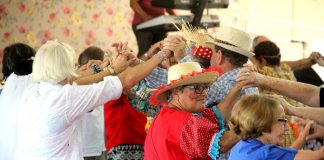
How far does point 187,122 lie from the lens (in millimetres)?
2338

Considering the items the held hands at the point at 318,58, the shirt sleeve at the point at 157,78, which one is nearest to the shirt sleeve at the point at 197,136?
the shirt sleeve at the point at 157,78

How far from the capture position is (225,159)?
2.79 metres

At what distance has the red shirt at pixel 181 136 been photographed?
2.32 metres

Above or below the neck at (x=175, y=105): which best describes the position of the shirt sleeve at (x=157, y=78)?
below

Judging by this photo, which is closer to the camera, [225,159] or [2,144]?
[225,159]

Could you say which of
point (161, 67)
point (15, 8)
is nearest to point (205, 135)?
point (161, 67)

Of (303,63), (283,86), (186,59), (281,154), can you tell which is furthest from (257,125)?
(303,63)

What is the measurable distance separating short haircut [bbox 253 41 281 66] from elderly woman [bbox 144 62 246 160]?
1.41 m

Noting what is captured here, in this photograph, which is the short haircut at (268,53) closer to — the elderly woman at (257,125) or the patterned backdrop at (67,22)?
the elderly woman at (257,125)

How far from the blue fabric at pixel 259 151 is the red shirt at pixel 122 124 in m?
1.19

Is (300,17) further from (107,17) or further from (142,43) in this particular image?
(142,43)

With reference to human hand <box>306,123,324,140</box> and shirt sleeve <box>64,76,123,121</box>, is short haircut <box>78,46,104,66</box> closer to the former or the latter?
shirt sleeve <box>64,76,123,121</box>

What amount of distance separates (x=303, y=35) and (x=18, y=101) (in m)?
4.54

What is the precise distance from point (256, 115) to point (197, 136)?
0.27 meters
